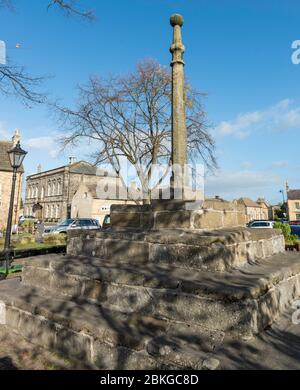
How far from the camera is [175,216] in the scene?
4.31 meters

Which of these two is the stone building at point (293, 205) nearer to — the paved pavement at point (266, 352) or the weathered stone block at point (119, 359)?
the paved pavement at point (266, 352)

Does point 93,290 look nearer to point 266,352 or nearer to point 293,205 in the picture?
point 266,352

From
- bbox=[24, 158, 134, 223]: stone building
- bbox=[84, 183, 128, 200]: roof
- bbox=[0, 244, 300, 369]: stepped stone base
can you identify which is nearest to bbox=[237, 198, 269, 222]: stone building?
bbox=[84, 183, 128, 200]: roof

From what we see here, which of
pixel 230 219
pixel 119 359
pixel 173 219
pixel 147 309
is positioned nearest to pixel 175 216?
pixel 173 219

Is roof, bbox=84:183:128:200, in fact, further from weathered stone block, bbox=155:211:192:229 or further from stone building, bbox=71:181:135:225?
weathered stone block, bbox=155:211:192:229

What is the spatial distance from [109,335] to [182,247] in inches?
56.1

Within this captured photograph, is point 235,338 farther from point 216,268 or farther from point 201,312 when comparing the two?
point 216,268

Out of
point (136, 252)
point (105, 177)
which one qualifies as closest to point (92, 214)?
point (105, 177)

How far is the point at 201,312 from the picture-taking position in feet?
9.02

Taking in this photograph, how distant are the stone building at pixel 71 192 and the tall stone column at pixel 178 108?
3663 centimetres

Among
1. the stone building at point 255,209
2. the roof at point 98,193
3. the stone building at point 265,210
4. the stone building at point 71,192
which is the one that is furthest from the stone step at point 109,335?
the stone building at point 265,210

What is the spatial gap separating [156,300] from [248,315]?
3.32 feet

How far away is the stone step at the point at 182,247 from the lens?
340 centimetres
